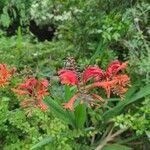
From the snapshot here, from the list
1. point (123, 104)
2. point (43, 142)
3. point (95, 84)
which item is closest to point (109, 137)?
point (123, 104)

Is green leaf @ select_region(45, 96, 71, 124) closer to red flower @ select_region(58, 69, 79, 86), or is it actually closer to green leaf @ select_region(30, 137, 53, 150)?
green leaf @ select_region(30, 137, 53, 150)

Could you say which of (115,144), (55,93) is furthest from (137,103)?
(55,93)

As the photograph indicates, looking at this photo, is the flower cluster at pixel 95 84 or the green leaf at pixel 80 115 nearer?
the flower cluster at pixel 95 84

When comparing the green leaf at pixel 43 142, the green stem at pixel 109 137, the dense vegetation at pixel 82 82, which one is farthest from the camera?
the green stem at pixel 109 137

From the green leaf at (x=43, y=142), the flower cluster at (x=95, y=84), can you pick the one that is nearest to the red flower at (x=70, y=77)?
the flower cluster at (x=95, y=84)

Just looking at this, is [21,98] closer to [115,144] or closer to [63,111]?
[63,111]

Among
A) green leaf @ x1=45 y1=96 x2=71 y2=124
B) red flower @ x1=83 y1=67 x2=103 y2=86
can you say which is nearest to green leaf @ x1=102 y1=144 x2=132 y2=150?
green leaf @ x1=45 y1=96 x2=71 y2=124

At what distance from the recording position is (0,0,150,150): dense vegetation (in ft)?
9.41

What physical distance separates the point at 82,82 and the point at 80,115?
609 millimetres

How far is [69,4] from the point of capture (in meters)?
4.28

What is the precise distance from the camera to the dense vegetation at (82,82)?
9.41ft

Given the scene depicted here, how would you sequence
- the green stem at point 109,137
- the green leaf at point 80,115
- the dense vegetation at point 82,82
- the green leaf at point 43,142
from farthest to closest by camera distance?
the green stem at point 109,137
the green leaf at point 80,115
the green leaf at point 43,142
the dense vegetation at point 82,82

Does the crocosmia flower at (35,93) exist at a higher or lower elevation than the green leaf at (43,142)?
higher

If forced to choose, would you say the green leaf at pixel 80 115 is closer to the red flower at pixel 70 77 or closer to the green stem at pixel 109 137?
the green stem at pixel 109 137
